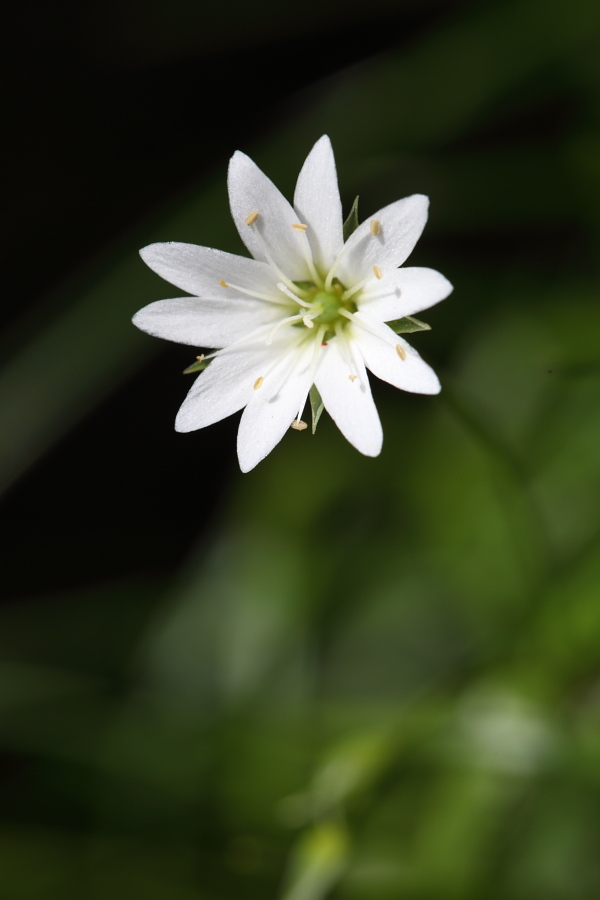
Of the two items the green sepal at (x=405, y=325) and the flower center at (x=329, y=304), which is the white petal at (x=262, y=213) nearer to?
the flower center at (x=329, y=304)

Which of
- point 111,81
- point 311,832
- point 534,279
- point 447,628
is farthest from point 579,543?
point 111,81

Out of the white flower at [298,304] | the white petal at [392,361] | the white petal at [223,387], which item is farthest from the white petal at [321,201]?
the white petal at [223,387]

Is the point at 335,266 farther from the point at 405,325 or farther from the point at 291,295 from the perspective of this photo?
the point at 405,325

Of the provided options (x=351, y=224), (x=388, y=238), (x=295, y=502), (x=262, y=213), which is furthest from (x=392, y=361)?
(x=295, y=502)

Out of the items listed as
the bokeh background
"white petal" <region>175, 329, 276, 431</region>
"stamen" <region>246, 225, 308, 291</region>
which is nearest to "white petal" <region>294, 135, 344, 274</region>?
"stamen" <region>246, 225, 308, 291</region>

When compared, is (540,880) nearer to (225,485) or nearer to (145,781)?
(145,781)
